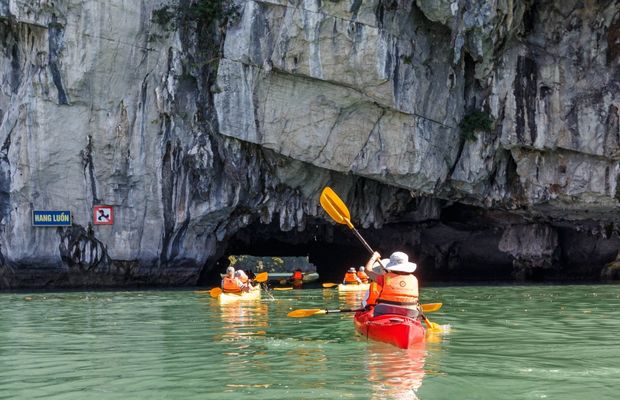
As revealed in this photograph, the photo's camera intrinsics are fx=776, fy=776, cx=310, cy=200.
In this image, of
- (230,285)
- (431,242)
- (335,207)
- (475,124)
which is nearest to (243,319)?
(335,207)

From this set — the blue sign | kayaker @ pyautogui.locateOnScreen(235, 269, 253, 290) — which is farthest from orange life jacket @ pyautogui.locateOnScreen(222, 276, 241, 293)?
the blue sign

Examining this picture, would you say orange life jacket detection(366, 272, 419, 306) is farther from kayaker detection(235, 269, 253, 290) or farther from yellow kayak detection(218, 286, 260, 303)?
kayaker detection(235, 269, 253, 290)

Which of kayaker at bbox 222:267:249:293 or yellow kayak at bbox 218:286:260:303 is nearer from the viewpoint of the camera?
yellow kayak at bbox 218:286:260:303

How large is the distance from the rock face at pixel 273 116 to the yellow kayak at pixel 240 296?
18.2 ft

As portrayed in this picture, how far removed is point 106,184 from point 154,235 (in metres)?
2.46

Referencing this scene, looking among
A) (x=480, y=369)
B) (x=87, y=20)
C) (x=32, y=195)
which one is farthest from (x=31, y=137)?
(x=480, y=369)

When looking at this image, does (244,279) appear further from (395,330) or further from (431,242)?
(431,242)

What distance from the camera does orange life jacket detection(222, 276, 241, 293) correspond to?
20984 millimetres

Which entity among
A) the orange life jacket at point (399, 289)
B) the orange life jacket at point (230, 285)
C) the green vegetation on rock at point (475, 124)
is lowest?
the orange life jacket at point (230, 285)

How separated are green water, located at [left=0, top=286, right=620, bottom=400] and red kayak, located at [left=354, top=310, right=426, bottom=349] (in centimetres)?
18

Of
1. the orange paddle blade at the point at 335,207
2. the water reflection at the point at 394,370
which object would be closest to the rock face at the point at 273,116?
the orange paddle blade at the point at 335,207

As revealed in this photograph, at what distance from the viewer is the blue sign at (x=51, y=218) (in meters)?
26.8

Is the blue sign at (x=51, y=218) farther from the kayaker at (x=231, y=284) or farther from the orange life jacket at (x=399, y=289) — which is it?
the orange life jacket at (x=399, y=289)

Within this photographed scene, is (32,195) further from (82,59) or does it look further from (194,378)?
(194,378)
